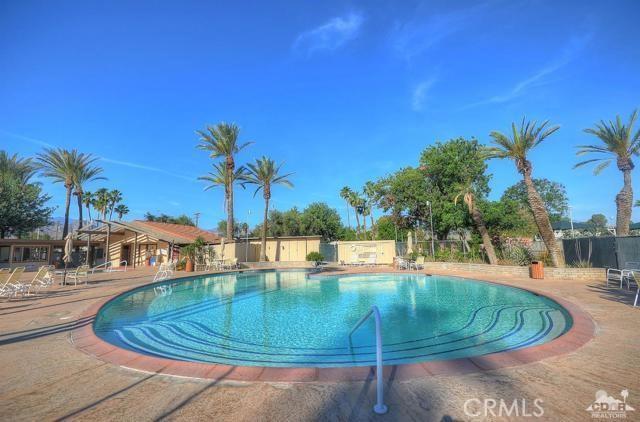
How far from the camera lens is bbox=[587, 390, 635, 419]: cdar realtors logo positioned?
2611 mm

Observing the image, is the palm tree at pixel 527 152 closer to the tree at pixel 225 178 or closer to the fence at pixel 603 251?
the fence at pixel 603 251

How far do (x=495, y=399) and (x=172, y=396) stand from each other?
3266 mm

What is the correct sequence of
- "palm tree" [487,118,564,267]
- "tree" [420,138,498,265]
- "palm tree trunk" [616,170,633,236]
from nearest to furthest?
"palm tree" [487,118,564,267], "palm tree trunk" [616,170,633,236], "tree" [420,138,498,265]

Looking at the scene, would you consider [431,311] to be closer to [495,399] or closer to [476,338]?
[476,338]

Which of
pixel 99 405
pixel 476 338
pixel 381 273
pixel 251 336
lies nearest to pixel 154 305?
pixel 251 336

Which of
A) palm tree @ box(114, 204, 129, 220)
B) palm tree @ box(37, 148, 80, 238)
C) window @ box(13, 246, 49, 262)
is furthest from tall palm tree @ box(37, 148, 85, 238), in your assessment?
palm tree @ box(114, 204, 129, 220)

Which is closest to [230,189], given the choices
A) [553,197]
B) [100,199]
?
[100,199]

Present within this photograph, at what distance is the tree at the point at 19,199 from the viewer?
2397 cm

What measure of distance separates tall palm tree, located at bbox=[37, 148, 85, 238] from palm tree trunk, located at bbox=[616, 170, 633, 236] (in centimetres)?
4129

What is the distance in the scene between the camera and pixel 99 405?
2.93 meters

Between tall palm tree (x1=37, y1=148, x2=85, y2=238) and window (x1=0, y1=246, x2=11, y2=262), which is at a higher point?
tall palm tree (x1=37, y1=148, x2=85, y2=238)

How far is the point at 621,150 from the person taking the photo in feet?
53.4

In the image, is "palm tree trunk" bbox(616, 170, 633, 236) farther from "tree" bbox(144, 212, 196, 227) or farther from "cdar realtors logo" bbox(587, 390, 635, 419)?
"tree" bbox(144, 212, 196, 227)

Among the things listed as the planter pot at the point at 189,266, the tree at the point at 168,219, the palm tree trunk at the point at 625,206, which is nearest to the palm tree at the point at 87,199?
the tree at the point at 168,219
